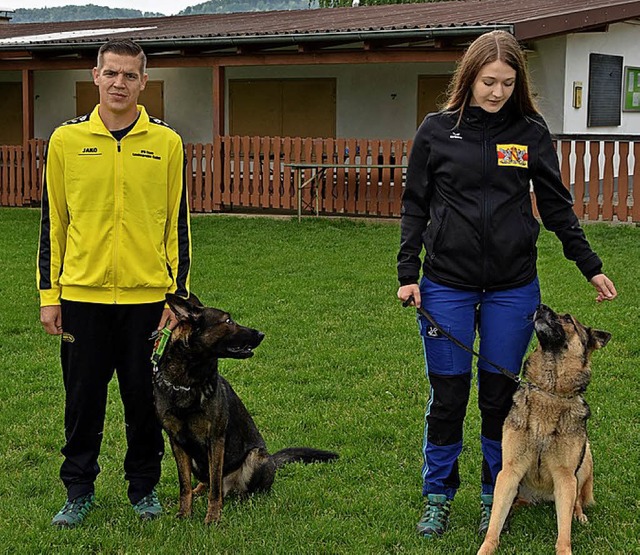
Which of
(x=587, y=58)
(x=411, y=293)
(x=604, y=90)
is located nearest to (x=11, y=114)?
(x=587, y=58)

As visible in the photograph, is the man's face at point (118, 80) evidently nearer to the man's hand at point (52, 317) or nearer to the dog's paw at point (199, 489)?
Result: the man's hand at point (52, 317)

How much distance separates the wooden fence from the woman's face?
1056 centimetres

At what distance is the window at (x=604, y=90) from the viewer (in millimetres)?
16625

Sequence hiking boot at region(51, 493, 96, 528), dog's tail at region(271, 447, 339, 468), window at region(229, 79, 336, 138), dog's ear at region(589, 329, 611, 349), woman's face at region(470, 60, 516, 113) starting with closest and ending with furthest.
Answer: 1. woman's face at region(470, 60, 516, 113)
2. dog's ear at region(589, 329, 611, 349)
3. hiking boot at region(51, 493, 96, 528)
4. dog's tail at region(271, 447, 339, 468)
5. window at region(229, 79, 336, 138)

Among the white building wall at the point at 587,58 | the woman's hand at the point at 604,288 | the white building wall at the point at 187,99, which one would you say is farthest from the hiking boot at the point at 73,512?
the white building wall at the point at 187,99

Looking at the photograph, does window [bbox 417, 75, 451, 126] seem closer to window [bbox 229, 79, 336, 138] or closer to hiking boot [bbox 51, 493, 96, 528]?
window [bbox 229, 79, 336, 138]

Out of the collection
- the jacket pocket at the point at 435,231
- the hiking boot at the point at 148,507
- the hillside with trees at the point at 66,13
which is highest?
the hillside with trees at the point at 66,13

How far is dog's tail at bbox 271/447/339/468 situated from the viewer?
521cm

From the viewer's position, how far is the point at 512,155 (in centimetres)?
412

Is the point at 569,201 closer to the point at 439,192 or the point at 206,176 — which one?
the point at 439,192

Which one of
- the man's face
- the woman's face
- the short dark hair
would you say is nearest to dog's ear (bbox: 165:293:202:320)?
the man's face

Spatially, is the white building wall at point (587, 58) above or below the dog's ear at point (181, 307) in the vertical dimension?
above

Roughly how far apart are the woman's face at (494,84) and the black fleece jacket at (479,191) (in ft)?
0.26

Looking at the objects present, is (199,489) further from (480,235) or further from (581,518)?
(480,235)
